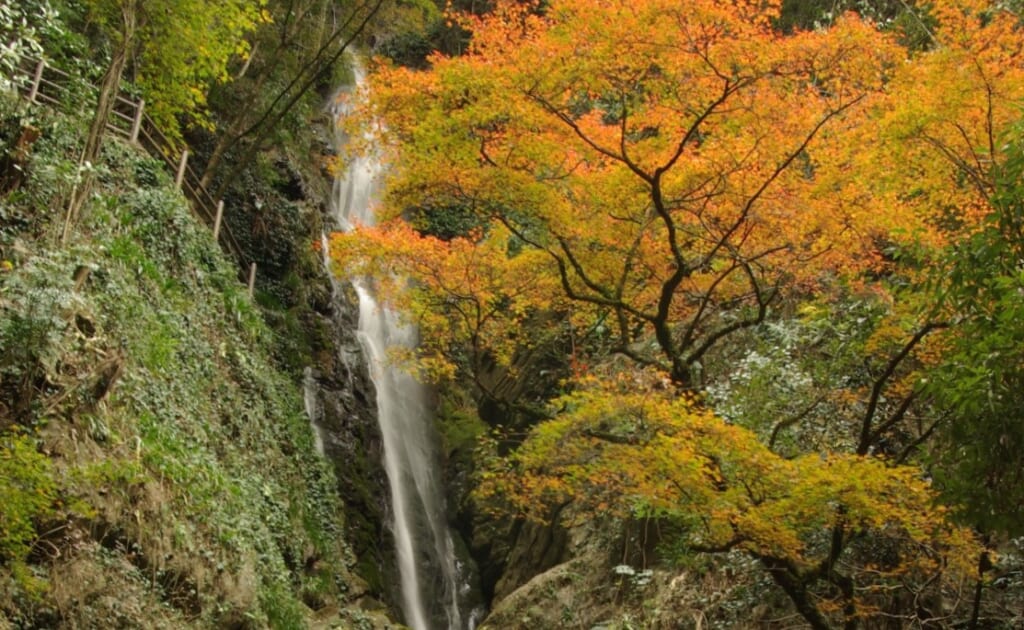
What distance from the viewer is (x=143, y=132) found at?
14.3m

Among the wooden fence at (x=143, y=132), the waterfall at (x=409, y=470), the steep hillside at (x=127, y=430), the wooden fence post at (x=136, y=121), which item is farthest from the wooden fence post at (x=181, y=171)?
the waterfall at (x=409, y=470)

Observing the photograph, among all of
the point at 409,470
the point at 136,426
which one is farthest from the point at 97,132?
the point at 409,470

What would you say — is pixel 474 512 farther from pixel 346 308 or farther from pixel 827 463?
pixel 827 463

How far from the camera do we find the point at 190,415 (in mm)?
9719

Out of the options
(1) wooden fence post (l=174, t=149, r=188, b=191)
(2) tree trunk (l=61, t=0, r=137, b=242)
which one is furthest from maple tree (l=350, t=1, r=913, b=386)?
(1) wooden fence post (l=174, t=149, r=188, b=191)

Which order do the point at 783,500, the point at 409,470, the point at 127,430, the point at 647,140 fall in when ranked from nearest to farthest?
1. the point at 783,500
2. the point at 127,430
3. the point at 647,140
4. the point at 409,470

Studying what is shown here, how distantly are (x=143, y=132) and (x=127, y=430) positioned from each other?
27.3ft

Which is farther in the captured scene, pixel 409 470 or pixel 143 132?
pixel 409 470

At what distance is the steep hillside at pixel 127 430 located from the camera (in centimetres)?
627

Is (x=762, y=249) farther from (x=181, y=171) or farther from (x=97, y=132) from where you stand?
(x=181, y=171)

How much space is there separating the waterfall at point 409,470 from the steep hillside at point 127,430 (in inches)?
160

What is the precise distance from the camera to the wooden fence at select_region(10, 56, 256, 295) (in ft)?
38.7

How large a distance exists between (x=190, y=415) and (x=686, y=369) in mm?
5901

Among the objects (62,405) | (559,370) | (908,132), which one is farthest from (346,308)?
(908,132)
